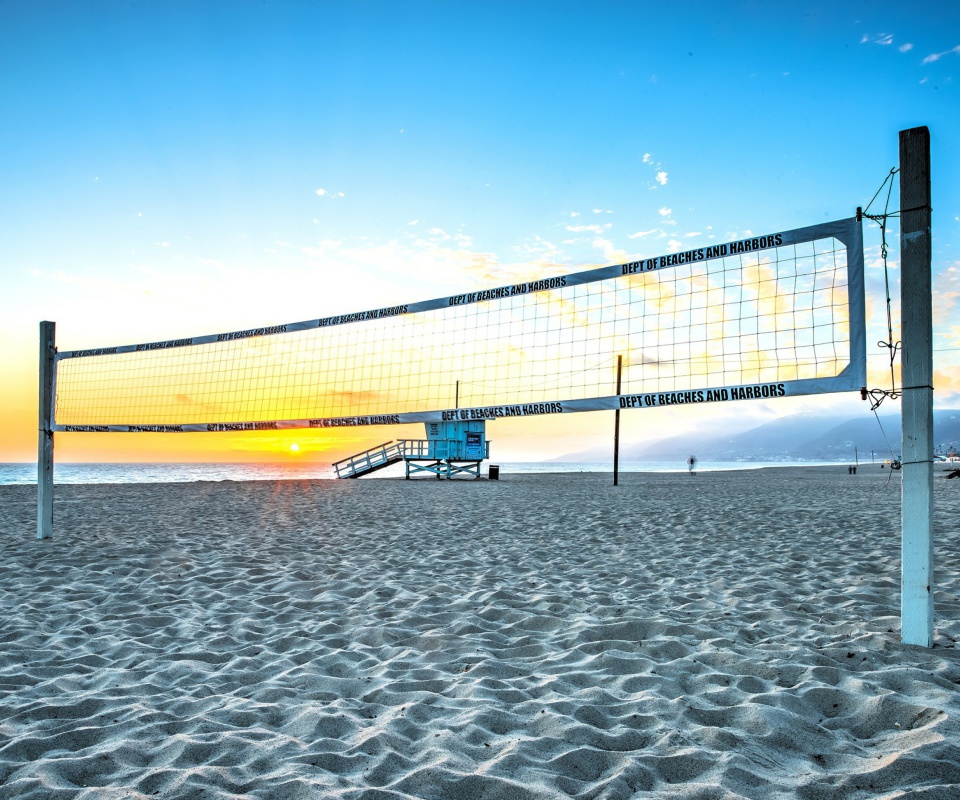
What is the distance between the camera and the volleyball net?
468cm

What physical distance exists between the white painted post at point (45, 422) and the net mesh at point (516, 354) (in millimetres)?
288

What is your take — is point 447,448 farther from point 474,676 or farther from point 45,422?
point 474,676

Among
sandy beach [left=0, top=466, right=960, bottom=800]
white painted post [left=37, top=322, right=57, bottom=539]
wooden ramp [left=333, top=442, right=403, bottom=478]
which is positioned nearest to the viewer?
sandy beach [left=0, top=466, right=960, bottom=800]

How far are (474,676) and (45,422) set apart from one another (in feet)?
21.3

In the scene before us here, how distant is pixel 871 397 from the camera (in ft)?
11.5

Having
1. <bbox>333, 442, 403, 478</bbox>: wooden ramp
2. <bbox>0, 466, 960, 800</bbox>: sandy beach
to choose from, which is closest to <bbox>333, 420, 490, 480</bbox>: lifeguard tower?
<bbox>333, 442, 403, 478</bbox>: wooden ramp

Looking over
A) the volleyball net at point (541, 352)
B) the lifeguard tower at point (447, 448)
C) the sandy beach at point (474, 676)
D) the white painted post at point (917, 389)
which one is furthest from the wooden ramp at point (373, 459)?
the white painted post at point (917, 389)

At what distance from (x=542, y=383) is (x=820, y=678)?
22.7 ft

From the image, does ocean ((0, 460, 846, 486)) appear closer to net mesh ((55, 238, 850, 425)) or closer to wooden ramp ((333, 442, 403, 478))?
wooden ramp ((333, 442, 403, 478))

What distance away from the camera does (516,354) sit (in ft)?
29.0

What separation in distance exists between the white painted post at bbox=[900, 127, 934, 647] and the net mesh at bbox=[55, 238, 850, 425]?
3.29ft

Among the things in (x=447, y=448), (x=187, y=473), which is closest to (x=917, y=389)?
(x=447, y=448)

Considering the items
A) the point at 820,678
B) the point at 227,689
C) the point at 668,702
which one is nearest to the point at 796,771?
the point at 668,702

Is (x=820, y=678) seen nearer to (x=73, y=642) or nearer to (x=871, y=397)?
(x=871, y=397)
